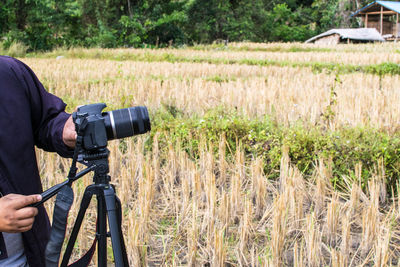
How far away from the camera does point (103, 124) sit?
1.38 m

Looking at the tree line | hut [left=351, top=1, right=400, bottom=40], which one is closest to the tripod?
the tree line

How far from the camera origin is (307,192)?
10.2 ft

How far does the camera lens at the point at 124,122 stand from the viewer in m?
1.43

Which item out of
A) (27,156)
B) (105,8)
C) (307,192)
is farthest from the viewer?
(105,8)

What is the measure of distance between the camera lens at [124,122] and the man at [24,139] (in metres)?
0.19

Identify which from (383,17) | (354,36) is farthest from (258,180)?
(383,17)

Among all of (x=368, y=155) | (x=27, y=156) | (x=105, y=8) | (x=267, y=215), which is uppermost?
(x=105, y=8)

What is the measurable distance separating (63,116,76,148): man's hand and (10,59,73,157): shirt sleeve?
0.02 m

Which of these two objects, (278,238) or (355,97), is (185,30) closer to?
(355,97)

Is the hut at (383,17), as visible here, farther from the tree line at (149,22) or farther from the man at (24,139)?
the man at (24,139)

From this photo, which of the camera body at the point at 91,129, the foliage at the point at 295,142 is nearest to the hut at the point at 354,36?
the foliage at the point at 295,142

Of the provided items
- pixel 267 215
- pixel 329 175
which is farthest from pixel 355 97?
pixel 267 215

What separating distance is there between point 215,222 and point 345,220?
2.60ft

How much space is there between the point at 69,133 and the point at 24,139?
0.16 metres
